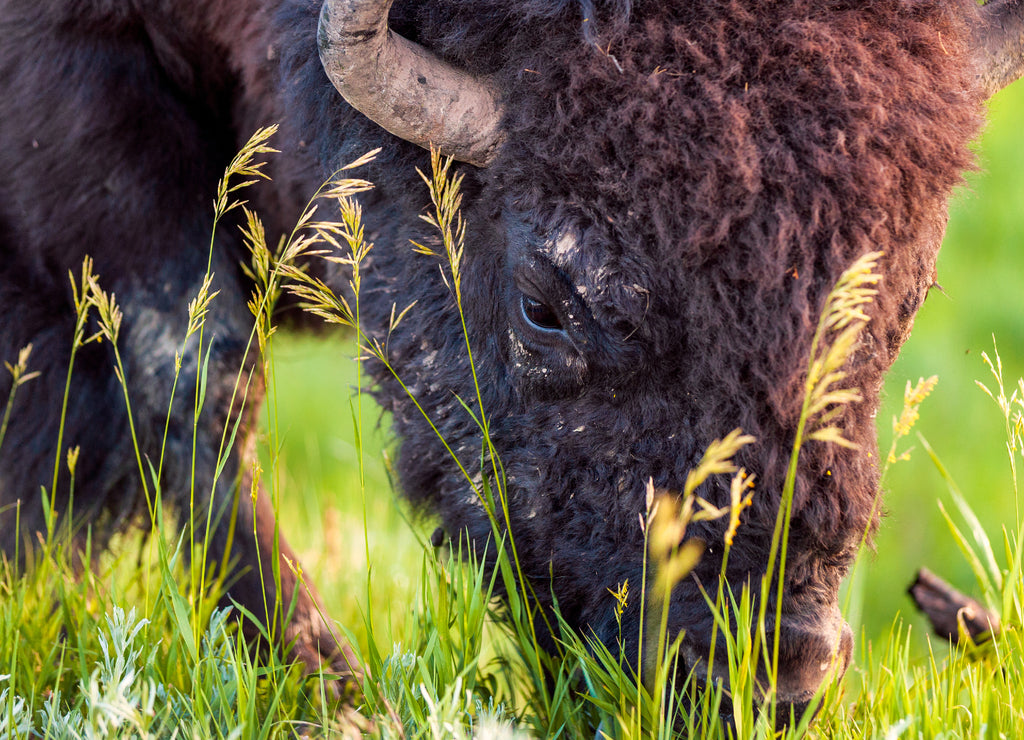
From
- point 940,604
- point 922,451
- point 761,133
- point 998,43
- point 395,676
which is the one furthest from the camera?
point 922,451

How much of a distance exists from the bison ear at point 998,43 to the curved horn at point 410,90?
1.23 m

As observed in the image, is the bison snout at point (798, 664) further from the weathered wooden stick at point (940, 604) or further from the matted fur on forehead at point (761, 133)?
the weathered wooden stick at point (940, 604)


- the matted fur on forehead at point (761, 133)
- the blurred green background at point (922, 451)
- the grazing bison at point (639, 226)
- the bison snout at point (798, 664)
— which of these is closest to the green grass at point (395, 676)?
the bison snout at point (798, 664)

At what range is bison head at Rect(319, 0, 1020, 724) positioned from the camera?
186 cm

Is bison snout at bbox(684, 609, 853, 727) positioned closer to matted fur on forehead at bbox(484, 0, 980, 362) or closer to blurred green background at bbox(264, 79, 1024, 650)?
matted fur on forehead at bbox(484, 0, 980, 362)

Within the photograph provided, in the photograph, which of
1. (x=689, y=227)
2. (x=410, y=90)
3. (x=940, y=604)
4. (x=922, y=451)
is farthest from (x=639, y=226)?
(x=922, y=451)

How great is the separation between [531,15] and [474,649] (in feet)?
4.57

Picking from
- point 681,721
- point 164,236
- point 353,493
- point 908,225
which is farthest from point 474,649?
point 353,493

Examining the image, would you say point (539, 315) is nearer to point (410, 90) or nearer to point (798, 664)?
point (410, 90)

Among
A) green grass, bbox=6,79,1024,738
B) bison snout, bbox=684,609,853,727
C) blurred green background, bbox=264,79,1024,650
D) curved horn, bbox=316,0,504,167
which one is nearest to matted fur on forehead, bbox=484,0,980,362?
curved horn, bbox=316,0,504,167

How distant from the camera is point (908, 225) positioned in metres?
1.95

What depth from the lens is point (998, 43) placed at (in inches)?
95.0

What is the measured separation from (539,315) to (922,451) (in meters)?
4.68

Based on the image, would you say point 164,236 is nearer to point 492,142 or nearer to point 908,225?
point 492,142
